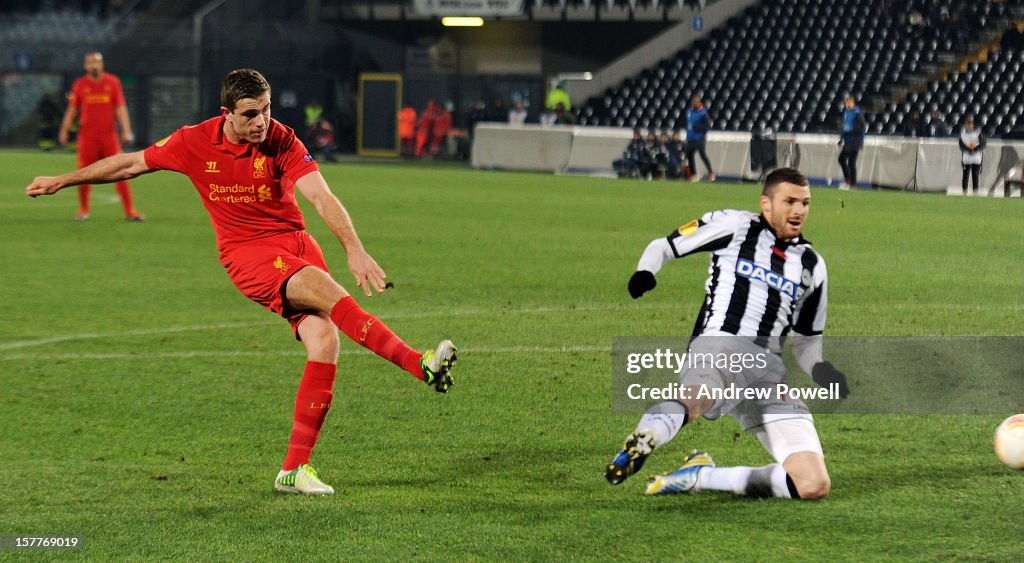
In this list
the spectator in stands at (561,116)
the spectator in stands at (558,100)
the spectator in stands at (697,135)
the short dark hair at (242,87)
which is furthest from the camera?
the spectator in stands at (558,100)

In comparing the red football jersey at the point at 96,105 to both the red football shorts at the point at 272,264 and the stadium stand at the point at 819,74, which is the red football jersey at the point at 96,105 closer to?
the red football shorts at the point at 272,264

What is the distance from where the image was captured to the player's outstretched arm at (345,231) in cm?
560

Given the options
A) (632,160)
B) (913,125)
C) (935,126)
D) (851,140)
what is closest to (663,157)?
(632,160)

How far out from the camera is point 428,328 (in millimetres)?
10461

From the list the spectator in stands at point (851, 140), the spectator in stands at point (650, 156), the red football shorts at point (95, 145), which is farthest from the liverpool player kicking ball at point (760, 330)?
Answer: the spectator in stands at point (650, 156)

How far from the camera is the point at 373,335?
18.6 ft

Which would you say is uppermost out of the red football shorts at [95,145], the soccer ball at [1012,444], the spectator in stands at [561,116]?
the spectator in stands at [561,116]

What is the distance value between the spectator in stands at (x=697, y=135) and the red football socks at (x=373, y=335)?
79.3 feet

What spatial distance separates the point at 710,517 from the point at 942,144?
23.6m

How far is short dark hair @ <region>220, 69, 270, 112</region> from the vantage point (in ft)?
18.8

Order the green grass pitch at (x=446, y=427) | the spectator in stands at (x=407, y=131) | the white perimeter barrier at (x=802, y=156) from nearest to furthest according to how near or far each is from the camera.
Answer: the green grass pitch at (x=446, y=427) < the white perimeter barrier at (x=802, y=156) < the spectator in stands at (x=407, y=131)

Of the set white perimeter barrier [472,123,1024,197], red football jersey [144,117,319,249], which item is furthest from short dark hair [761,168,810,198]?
white perimeter barrier [472,123,1024,197]

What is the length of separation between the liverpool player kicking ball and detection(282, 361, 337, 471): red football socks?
4.55ft

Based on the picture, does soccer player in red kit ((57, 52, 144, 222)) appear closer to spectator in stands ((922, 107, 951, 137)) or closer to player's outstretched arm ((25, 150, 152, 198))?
player's outstretched arm ((25, 150, 152, 198))
